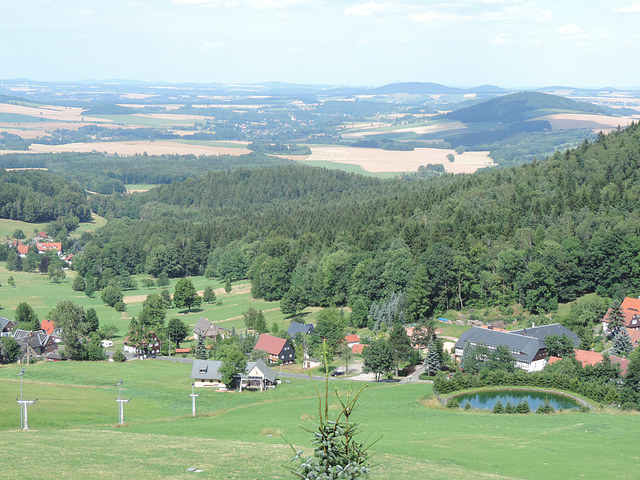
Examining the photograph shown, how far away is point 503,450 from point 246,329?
59.2 meters

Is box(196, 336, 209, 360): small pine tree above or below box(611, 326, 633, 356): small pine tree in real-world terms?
below

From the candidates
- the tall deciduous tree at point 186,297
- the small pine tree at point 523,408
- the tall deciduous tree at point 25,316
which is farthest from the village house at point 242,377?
the tall deciduous tree at point 186,297

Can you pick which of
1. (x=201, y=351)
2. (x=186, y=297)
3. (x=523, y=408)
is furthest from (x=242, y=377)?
(x=186, y=297)

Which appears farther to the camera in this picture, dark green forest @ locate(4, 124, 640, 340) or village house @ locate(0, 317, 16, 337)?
village house @ locate(0, 317, 16, 337)

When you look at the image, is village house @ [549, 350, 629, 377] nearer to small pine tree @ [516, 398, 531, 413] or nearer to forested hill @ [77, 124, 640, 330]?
small pine tree @ [516, 398, 531, 413]

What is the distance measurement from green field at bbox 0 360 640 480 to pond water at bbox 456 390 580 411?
354 centimetres

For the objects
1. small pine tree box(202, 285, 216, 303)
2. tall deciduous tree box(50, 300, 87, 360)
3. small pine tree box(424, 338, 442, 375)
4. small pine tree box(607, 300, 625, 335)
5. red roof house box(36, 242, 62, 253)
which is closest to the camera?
small pine tree box(424, 338, 442, 375)

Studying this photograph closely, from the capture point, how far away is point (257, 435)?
39.3 meters

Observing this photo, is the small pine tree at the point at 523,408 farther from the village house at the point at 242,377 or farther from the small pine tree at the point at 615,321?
the small pine tree at the point at 615,321

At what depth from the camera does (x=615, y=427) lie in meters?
42.5

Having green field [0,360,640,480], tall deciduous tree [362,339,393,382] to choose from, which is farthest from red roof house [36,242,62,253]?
tall deciduous tree [362,339,393,382]

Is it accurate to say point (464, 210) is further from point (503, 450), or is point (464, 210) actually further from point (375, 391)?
point (503, 450)

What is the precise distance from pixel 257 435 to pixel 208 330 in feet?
166

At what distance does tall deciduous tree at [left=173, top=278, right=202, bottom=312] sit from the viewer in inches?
4210
